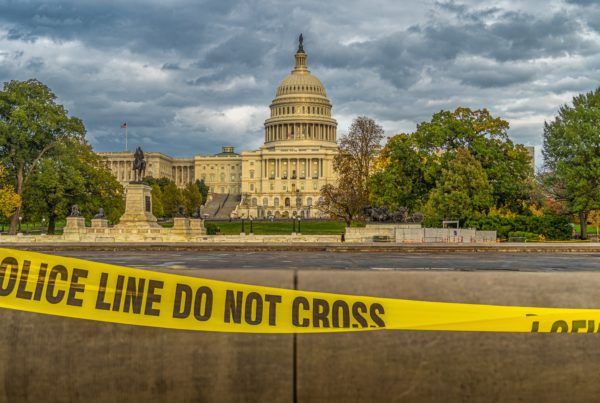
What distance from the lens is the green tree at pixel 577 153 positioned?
166ft

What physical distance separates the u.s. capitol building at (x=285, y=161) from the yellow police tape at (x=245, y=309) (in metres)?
148

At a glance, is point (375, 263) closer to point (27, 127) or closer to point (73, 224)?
point (73, 224)

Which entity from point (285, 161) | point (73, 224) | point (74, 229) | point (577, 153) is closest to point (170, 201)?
point (285, 161)

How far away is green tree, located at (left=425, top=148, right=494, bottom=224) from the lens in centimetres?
5172

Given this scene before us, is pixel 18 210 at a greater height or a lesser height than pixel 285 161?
lesser

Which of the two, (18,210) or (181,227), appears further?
(18,210)

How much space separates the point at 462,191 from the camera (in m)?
51.9

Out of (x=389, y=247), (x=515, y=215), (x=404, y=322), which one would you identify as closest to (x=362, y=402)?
(x=404, y=322)

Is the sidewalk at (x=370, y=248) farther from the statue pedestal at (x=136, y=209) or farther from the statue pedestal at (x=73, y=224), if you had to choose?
the statue pedestal at (x=136, y=209)

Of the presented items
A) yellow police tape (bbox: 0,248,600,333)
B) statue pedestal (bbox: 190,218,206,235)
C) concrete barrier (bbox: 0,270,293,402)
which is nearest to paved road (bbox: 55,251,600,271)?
yellow police tape (bbox: 0,248,600,333)

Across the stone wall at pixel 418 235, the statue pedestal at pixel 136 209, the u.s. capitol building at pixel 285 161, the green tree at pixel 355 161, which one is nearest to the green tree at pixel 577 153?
the stone wall at pixel 418 235

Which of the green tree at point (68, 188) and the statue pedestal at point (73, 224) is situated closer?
the statue pedestal at point (73, 224)

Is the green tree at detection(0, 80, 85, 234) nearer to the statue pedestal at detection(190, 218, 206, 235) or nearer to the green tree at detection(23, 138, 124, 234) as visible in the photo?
the green tree at detection(23, 138, 124, 234)

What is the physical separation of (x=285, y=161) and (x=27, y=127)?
112120 mm
